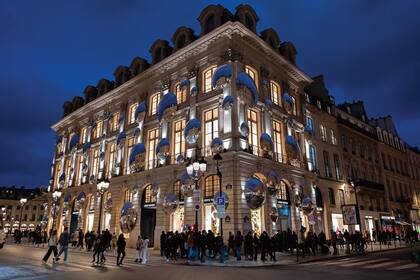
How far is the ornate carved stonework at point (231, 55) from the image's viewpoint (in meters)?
23.3

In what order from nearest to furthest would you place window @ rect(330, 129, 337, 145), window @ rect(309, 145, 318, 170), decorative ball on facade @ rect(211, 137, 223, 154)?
decorative ball on facade @ rect(211, 137, 223, 154), window @ rect(309, 145, 318, 170), window @ rect(330, 129, 337, 145)

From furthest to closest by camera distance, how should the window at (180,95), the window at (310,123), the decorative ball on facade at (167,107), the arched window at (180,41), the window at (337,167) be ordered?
the window at (337,167), the window at (310,123), the arched window at (180,41), the window at (180,95), the decorative ball on facade at (167,107)

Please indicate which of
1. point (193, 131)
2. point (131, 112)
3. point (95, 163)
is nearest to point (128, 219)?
point (193, 131)

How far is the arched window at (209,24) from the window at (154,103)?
753 cm

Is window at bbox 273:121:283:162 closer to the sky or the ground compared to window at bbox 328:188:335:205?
closer to the sky

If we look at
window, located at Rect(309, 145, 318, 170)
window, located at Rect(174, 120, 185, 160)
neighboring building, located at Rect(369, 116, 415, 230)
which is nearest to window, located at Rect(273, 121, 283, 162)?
window, located at Rect(309, 145, 318, 170)

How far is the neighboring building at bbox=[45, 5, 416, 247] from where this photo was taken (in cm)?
2189

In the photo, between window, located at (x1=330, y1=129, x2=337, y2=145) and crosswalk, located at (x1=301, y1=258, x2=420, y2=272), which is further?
window, located at (x1=330, y1=129, x2=337, y2=145)

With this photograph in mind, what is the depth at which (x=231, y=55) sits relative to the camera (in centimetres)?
2334

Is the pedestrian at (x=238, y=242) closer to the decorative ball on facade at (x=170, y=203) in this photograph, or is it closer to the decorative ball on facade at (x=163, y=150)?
the decorative ball on facade at (x=170, y=203)

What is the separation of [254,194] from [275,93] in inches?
459

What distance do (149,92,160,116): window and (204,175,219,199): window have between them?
9.80 m

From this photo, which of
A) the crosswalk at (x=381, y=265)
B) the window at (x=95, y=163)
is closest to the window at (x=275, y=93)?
the crosswalk at (x=381, y=265)

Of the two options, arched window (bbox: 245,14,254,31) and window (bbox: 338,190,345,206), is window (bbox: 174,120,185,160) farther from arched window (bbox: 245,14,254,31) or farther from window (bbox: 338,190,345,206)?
window (bbox: 338,190,345,206)
